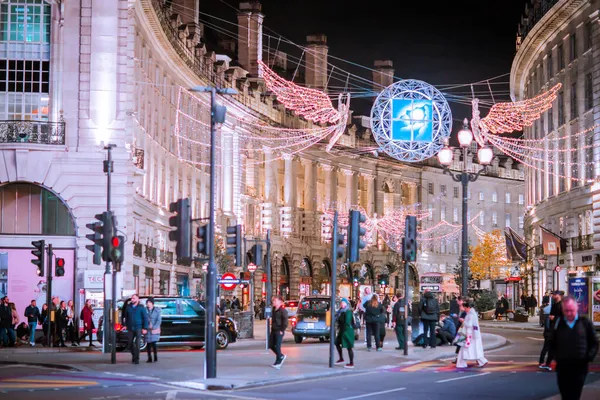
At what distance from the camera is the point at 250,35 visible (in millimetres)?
83500

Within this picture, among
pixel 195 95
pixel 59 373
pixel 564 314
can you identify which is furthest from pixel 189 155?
pixel 564 314

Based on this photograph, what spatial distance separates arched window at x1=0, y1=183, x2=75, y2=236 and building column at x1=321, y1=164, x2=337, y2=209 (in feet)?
186

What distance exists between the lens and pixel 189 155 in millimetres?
67750

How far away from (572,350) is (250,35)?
232ft

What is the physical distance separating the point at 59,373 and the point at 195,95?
43941mm

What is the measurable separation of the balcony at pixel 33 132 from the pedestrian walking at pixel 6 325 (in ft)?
31.5

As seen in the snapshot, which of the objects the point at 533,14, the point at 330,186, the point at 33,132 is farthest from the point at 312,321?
the point at 330,186

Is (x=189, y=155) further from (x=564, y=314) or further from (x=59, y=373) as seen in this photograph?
(x=564, y=314)

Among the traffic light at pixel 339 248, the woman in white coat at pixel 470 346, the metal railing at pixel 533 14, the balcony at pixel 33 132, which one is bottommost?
the woman in white coat at pixel 470 346

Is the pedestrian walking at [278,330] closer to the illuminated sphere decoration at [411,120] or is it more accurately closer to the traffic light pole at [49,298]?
the illuminated sphere decoration at [411,120]

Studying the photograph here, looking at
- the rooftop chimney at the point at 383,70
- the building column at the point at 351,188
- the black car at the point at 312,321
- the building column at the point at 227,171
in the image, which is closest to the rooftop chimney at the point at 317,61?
the rooftop chimney at the point at 383,70

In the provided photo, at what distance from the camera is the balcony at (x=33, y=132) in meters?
45.2

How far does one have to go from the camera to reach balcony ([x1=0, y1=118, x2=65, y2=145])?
45.2 m

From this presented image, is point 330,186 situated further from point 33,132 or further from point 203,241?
point 203,241
